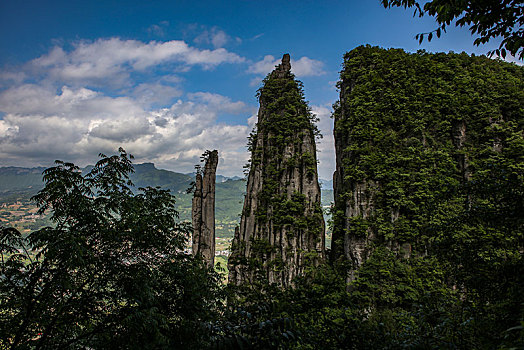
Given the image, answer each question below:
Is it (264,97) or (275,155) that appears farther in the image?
(264,97)

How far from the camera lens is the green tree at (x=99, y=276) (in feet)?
15.1

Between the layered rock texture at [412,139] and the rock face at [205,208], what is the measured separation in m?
9.30

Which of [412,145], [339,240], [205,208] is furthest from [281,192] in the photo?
[412,145]

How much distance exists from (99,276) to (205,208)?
12.0 meters

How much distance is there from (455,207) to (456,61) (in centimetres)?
1200

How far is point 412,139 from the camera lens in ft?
57.3

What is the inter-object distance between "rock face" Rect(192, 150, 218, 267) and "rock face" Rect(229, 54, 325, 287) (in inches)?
125

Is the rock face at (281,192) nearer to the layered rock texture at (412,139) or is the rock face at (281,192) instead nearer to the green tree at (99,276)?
the layered rock texture at (412,139)

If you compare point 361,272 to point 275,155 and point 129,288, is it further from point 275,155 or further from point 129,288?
point 129,288

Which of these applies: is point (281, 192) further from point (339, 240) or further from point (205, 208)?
point (205, 208)

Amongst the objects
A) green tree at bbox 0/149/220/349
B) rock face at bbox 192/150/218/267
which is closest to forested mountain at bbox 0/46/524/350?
green tree at bbox 0/149/220/349

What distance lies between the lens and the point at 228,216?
531 feet

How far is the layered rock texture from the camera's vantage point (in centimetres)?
1641

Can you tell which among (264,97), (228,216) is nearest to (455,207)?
(264,97)
